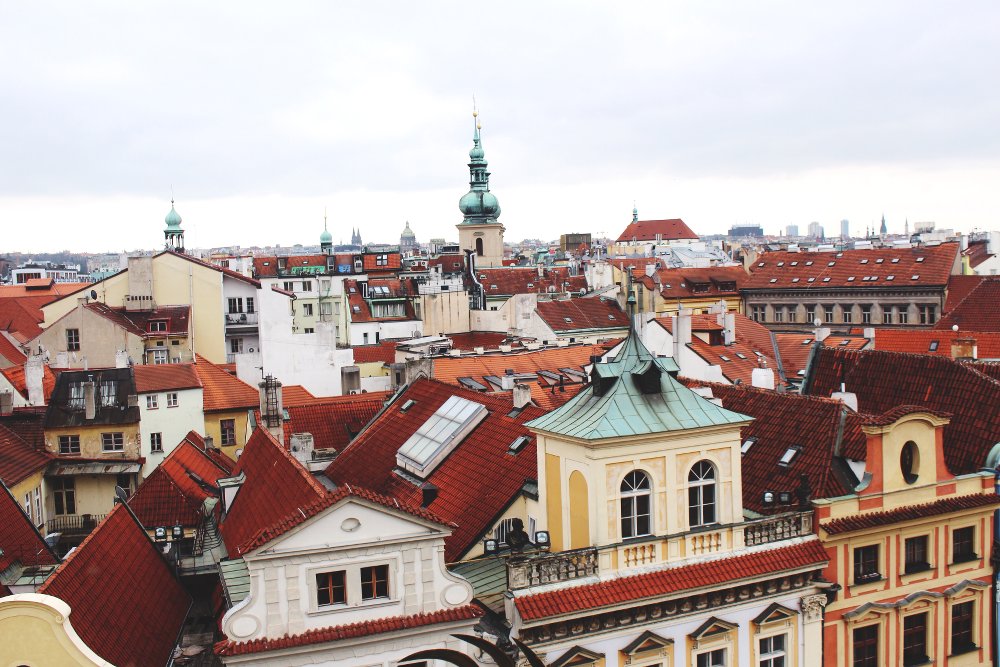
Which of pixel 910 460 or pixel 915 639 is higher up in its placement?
pixel 910 460

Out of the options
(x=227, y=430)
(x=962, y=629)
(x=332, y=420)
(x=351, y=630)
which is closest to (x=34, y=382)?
(x=227, y=430)

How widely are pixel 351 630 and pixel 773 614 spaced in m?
9.15

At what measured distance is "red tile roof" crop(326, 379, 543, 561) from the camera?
1033 inches

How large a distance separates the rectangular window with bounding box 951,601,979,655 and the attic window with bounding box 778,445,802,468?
5.10 metres

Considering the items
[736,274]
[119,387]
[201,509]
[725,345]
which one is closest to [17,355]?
[119,387]

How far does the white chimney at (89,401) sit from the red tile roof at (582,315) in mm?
48103

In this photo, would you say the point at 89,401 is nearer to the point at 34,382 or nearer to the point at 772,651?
the point at 34,382

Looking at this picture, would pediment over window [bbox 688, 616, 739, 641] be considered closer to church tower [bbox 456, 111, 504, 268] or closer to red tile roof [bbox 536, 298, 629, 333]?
red tile roof [bbox 536, 298, 629, 333]

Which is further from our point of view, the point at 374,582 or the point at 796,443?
the point at 796,443

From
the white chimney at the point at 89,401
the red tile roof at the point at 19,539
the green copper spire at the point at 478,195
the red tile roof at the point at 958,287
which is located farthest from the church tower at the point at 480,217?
the red tile roof at the point at 19,539

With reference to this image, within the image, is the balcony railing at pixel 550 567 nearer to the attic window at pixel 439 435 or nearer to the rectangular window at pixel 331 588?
the rectangular window at pixel 331 588

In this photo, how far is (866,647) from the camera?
24172mm

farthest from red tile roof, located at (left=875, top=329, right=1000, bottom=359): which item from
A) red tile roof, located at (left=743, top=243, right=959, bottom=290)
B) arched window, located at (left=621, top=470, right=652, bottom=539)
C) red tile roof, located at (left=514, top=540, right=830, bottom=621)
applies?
arched window, located at (left=621, top=470, right=652, bottom=539)

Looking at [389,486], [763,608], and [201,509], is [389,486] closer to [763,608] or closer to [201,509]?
[201,509]
